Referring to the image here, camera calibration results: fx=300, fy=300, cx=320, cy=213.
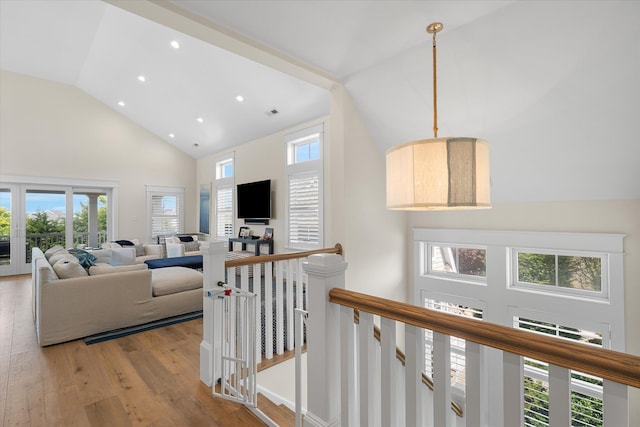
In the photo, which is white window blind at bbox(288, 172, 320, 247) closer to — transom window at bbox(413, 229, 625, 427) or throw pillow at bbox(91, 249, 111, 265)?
transom window at bbox(413, 229, 625, 427)

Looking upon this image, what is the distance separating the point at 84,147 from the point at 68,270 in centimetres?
527

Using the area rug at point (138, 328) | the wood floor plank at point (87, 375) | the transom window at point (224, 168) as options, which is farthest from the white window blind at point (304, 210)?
the wood floor plank at point (87, 375)

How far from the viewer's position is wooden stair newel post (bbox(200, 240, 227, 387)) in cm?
225

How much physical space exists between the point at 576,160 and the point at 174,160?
856cm

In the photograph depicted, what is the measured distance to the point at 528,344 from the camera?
0.81 m

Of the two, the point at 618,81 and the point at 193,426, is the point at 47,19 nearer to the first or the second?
the point at 193,426

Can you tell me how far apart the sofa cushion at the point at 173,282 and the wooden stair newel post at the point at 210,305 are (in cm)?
167

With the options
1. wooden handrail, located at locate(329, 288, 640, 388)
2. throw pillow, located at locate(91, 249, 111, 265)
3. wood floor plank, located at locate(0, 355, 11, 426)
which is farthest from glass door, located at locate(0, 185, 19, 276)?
wooden handrail, located at locate(329, 288, 640, 388)

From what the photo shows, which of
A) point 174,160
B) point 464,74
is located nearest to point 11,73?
point 174,160

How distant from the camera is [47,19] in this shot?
183 inches

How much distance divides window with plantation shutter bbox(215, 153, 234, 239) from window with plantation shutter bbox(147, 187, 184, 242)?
61.1 inches

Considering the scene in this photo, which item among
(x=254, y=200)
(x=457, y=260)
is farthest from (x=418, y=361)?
(x=254, y=200)

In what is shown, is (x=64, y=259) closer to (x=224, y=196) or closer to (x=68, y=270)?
(x=68, y=270)

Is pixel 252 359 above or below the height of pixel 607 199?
below
